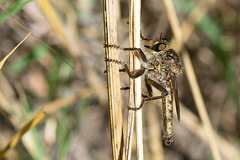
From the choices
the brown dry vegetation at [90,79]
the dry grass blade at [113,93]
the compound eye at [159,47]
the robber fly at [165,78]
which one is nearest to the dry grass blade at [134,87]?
the dry grass blade at [113,93]

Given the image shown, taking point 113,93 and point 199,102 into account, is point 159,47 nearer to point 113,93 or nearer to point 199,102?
point 199,102

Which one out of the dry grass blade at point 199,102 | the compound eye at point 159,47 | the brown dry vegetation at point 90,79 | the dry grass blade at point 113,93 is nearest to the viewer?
the dry grass blade at point 113,93

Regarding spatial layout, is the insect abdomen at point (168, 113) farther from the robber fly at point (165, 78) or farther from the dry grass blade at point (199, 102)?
the dry grass blade at point (199, 102)

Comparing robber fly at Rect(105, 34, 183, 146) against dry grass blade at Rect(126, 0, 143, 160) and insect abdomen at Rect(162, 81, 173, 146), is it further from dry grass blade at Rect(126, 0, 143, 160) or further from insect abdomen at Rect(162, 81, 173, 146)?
dry grass blade at Rect(126, 0, 143, 160)

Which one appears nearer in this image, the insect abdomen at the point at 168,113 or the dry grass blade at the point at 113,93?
the dry grass blade at the point at 113,93

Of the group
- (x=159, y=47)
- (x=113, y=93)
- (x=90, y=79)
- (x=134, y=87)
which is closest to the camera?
(x=113, y=93)

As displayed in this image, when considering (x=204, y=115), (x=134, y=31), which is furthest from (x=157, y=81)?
(x=134, y=31)

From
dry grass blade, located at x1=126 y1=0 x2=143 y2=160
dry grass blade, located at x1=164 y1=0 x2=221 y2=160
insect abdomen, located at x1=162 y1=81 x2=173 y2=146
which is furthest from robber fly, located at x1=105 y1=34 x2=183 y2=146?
dry grass blade, located at x1=126 y1=0 x2=143 y2=160

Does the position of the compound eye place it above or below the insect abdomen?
above

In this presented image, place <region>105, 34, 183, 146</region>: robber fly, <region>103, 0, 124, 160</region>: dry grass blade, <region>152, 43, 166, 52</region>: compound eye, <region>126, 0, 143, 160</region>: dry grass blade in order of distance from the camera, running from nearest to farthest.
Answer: <region>103, 0, 124, 160</region>: dry grass blade
<region>126, 0, 143, 160</region>: dry grass blade
<region>152, 43, 166, 52</region>: compound eye
<region>105, 34, 183, 146</region>: robber fly

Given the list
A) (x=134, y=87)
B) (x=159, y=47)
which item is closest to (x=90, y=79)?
(x=159, y=47)

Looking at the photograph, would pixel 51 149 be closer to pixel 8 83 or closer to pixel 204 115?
pixel 8 83
